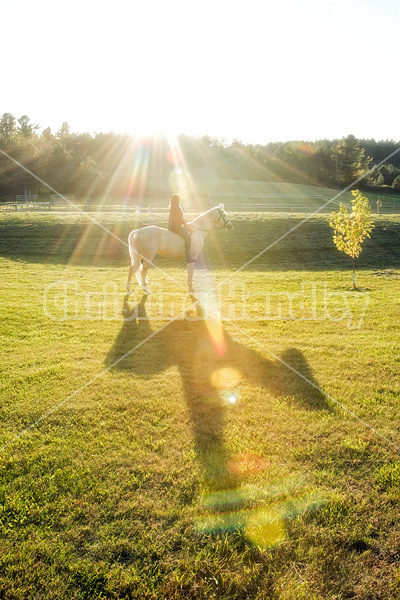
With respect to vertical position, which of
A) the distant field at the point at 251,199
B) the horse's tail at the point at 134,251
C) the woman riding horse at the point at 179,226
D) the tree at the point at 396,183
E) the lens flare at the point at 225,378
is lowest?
the lens flare at the point at 225,378

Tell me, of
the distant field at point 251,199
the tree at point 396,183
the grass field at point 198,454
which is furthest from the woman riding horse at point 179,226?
the tree at point 396,183

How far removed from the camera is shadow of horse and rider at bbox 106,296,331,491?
4566 millimetres

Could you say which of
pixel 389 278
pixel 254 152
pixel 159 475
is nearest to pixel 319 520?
pixel 159 475

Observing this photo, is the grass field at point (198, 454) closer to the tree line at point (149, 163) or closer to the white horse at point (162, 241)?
the white horse at point (162, 241)

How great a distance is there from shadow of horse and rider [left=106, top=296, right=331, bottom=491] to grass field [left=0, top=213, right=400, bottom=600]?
4 cm

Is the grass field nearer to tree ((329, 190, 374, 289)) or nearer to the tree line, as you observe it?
tree ((329, 190, 374, 289))

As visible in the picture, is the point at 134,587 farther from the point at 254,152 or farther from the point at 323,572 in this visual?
the point at 254,152

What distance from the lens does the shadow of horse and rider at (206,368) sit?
15.0 ft

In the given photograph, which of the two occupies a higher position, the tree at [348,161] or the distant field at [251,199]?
the tree at [348,161]

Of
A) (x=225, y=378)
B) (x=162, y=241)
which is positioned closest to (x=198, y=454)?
(x=225, y=378)

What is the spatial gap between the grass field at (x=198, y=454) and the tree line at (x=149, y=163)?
5696cm

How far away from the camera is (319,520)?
349cm

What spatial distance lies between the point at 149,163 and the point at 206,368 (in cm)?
8596

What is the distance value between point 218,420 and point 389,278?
48.0 feet
